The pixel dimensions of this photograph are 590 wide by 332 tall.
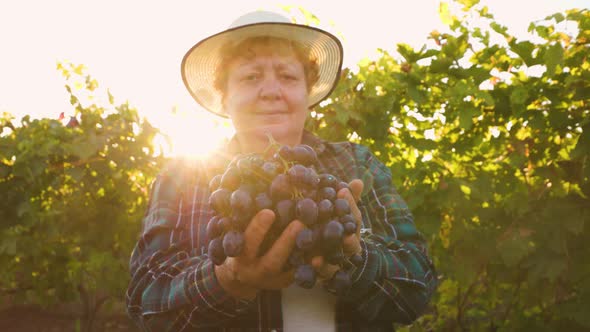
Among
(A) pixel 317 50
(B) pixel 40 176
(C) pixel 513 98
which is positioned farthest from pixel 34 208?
(C) pixel 513 98

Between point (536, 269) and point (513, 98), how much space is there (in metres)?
1.05

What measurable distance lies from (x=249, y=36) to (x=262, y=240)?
38.0 inches

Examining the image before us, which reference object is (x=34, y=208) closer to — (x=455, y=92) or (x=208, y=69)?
(x=208, y=69)

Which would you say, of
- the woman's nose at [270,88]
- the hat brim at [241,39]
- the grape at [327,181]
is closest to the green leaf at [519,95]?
the hat brim at [241,39]

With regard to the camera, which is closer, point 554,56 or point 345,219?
point 345,219

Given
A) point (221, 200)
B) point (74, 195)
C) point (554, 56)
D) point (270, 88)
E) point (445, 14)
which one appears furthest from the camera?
point (74, 195)

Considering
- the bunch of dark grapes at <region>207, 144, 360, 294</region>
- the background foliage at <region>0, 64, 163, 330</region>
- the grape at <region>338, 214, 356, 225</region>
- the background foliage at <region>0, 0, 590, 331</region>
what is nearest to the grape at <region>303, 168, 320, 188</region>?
the bunch of dark grapes at <region>207, 144, 360, 294</region>

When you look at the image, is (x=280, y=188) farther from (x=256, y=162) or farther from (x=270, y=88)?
(x=270, y=88)

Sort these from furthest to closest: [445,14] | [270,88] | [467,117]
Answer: [445,14] → [467,117] → [270,88]

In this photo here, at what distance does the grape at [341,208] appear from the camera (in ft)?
4.07

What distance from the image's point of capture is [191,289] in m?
1.50

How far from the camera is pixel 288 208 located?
1.22m

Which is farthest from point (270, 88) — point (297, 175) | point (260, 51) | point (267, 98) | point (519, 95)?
point (519, 95)

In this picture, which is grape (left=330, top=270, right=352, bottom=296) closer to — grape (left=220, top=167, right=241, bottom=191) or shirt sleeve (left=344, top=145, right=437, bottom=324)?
shirt sleeve (left=344, top=145, right=437, bottom=324)
